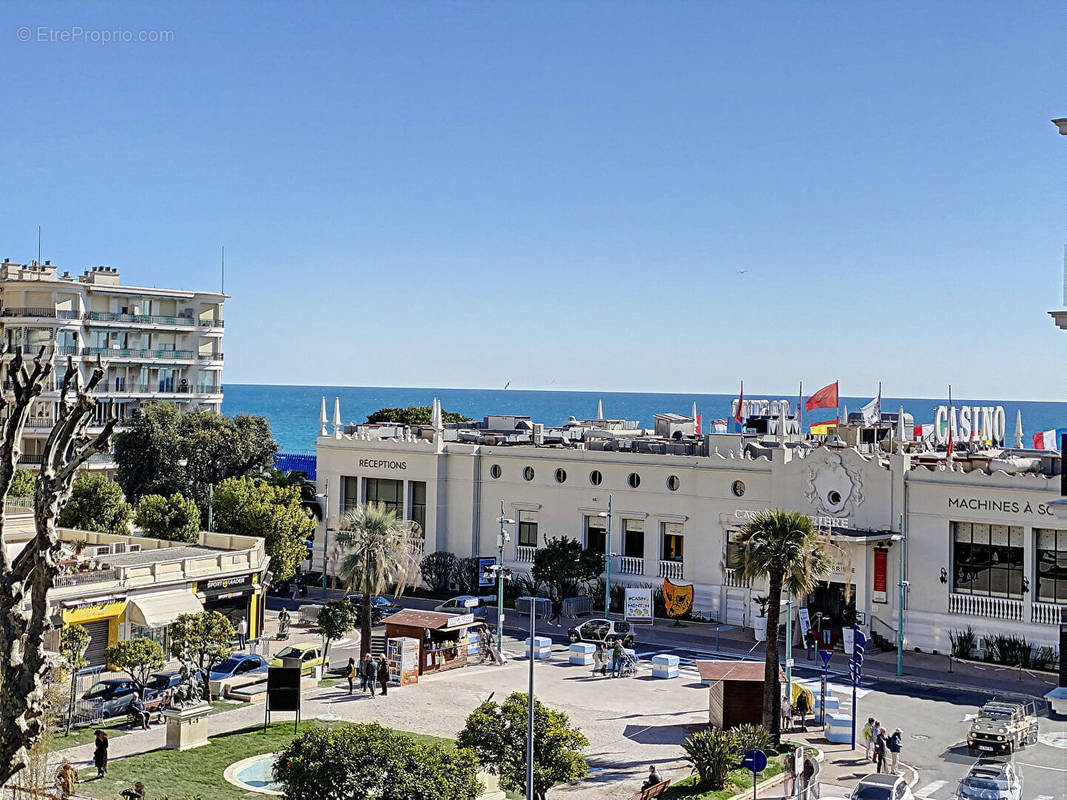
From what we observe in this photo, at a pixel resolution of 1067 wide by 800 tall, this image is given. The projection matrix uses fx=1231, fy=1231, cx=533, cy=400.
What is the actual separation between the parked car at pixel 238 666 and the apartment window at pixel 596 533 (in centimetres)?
2105

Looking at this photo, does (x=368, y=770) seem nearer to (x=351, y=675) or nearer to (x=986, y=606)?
(x=351, y=675)

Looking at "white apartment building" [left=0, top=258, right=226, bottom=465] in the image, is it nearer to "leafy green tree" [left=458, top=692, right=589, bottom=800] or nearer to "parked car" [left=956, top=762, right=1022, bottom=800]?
"leafy green tree" [left=458, top=692, right=589, bottom=800]

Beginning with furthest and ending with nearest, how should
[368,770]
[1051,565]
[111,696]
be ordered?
[1051,565] → [111,696] → [368,770]

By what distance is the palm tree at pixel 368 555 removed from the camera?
44.7 metres

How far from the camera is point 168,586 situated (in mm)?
45250

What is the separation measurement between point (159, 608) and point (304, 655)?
5.41m

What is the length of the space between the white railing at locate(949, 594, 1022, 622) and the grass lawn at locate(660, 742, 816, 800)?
1849 centimetres

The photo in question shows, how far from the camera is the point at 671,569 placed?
57219 millimetres

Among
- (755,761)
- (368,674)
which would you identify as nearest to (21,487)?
(368,674)

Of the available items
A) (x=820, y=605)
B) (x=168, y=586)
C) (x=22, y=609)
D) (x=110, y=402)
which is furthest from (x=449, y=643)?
(x=110, y=402)

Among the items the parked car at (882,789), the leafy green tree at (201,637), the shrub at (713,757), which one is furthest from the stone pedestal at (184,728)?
the parked car at (882,789)

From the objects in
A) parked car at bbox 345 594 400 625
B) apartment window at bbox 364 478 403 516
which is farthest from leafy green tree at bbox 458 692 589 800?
apartment window at bbox 364 478 403 516

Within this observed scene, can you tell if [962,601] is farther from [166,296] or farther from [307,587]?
[166,296]

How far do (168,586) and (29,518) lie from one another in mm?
8935
